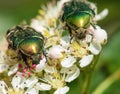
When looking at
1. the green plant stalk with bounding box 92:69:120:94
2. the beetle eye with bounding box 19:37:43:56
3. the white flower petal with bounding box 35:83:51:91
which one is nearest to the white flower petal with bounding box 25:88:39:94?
the white flower petal with bounding box 35:83:51:91

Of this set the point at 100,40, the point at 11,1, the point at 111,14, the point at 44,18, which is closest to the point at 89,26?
the point at 100,40

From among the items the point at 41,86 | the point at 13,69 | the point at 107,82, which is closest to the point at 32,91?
the point at 41,86

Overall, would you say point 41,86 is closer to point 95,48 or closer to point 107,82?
point 95,48

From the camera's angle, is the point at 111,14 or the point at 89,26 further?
the point at 111,14

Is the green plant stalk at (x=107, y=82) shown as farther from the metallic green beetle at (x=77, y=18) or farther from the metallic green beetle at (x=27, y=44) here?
the metallic green beetle at (x=27, y=44)

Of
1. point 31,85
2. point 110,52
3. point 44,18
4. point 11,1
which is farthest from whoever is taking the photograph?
point 11,1

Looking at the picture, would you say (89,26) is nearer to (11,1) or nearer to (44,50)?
(44,50)

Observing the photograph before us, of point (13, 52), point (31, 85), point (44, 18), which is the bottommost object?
point (31, 85)
